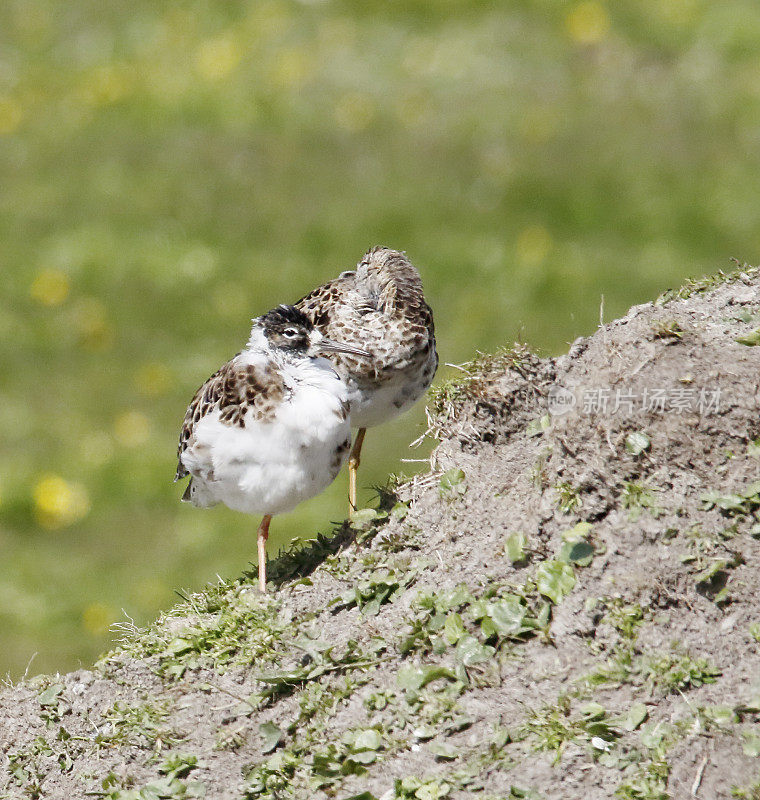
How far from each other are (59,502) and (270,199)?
14.2 feet

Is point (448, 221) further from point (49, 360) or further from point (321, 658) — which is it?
point (321, 658)

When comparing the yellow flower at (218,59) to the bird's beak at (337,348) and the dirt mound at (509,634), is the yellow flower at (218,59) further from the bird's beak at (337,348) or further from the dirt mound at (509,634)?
the dirt mound at (509,634)

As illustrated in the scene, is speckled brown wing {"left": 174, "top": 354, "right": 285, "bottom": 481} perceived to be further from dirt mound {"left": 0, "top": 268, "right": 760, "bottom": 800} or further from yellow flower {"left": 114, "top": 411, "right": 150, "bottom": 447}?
yellow flower {"left": 114, "top": 411, "right": 150, "bottom": 447}

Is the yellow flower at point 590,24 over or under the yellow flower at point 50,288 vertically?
over

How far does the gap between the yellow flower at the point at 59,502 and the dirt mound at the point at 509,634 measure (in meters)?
4.47

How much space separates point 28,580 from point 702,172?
25.4ft

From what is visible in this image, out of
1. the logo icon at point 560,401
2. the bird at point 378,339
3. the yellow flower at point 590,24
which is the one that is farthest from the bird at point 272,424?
the yellow flower at point 590,24

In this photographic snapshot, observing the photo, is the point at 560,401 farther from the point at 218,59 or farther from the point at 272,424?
the point at 218,59

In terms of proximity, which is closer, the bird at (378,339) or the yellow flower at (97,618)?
the bird at (378,339)

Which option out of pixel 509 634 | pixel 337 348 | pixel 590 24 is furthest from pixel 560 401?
pixel 590 24

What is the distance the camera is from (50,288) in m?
12.5

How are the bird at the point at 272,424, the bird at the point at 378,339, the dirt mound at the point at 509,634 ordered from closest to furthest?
the dirt mound at the point at 509,634
the bird at the point at 272,424
the bird at the point at 378,339

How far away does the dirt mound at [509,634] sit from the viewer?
455cm

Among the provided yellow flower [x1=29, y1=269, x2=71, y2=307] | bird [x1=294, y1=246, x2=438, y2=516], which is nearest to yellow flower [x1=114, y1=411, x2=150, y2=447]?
yellow flower [x1=29, y1=269, x2=71, y2=307]
